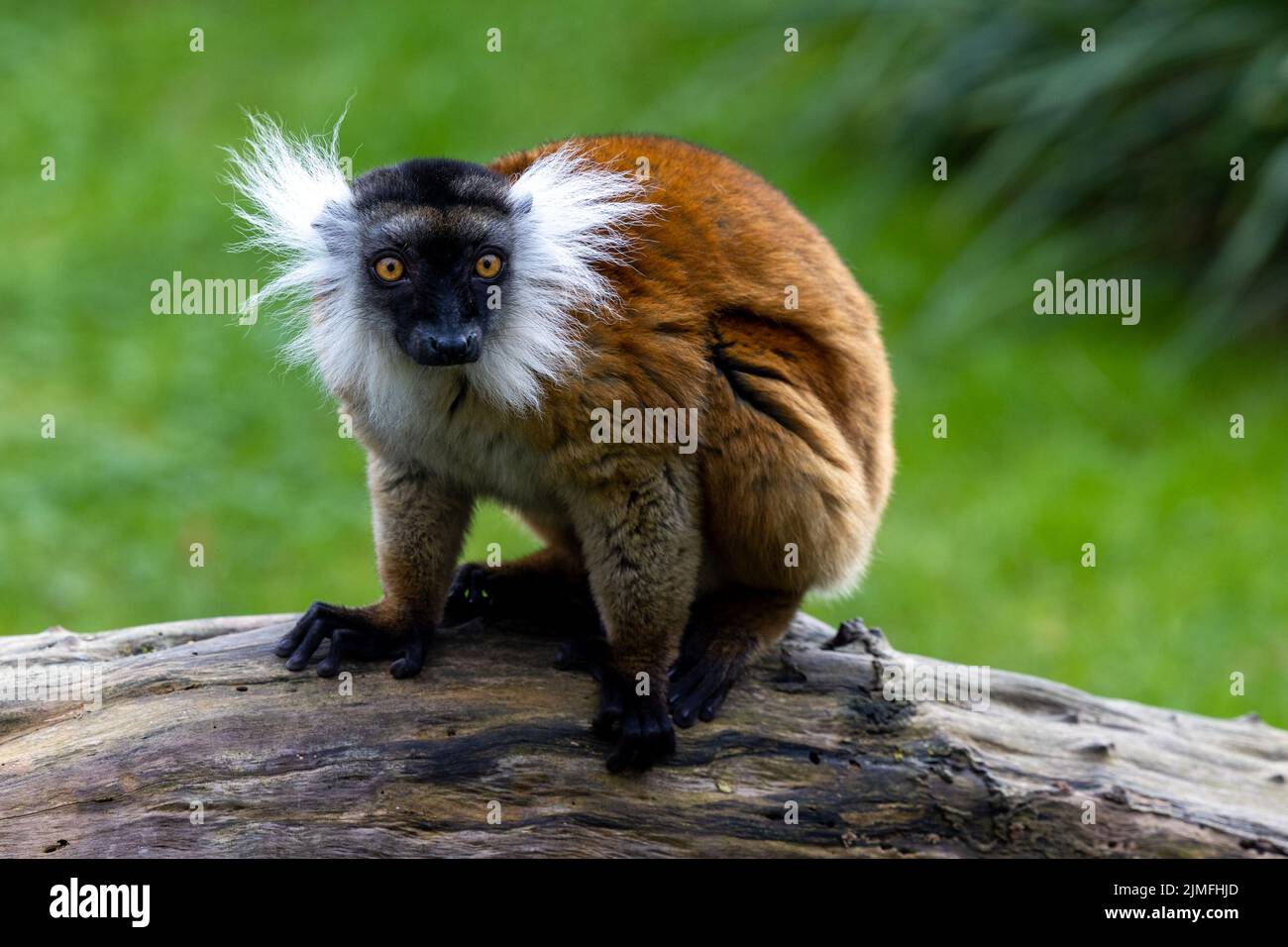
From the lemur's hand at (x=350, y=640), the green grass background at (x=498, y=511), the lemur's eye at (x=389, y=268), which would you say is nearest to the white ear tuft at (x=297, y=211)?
the lemur's eye at (x=389, y=268)

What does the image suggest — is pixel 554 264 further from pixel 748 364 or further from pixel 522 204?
pixel 748 364

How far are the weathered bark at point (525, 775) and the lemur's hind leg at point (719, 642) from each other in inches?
4.3

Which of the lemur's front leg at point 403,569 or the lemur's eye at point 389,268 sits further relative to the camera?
the lemur's front leg at point 403,569

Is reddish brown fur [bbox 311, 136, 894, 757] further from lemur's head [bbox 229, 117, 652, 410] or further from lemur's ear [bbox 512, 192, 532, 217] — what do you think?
lemur's ear [bbox 512, 192, 532, 217]

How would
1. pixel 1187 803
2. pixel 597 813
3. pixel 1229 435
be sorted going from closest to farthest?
pixel 597 813 → pixel 1187 803 → pixel 1229 435

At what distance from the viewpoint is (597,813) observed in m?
6.08

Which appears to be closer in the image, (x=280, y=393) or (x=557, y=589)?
(x=557, y=589)

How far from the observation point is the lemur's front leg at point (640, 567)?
633 centimetres

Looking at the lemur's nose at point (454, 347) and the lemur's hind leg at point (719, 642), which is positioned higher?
the lemur's nose at point (454, 347)

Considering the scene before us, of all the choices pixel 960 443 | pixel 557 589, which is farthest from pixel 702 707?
pixel 960 443

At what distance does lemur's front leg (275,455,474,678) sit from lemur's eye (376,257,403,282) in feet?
3.05

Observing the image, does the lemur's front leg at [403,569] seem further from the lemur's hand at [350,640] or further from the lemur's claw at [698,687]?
the lemur's claw at [698,687]

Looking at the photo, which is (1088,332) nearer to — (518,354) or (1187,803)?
(1187,803)

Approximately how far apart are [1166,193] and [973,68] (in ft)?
7.59
